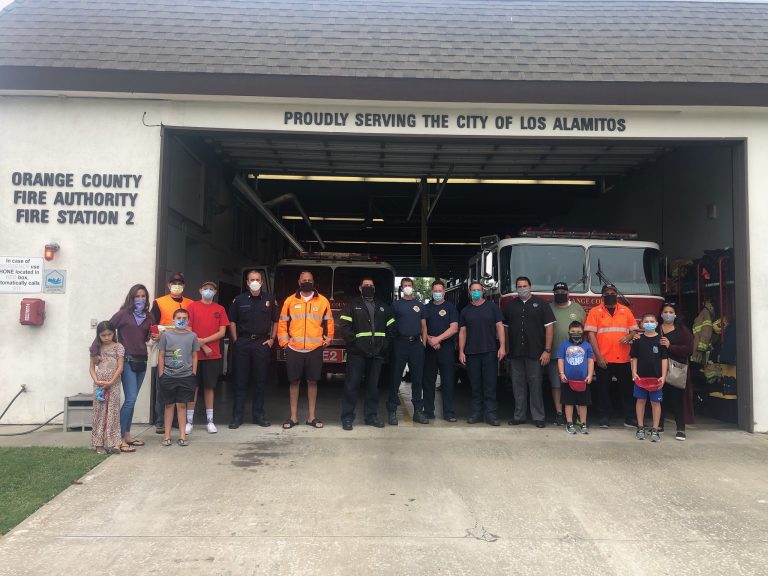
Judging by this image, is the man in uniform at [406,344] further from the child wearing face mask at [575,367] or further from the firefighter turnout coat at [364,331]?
the child wearing face mask at [575,367]

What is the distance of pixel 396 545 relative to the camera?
3.94m

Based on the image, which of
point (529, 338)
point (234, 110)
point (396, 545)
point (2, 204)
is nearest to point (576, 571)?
point (396, 545)

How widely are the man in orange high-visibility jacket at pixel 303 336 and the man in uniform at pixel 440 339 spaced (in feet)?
4.50

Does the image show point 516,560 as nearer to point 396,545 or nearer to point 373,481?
point 396,545

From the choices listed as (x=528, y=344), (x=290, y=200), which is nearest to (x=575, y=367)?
(x=528, y=344)

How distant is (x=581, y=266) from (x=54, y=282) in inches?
283

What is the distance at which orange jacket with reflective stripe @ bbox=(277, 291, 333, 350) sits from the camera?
284 inches

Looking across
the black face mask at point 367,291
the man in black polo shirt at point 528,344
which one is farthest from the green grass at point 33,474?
the man in black polo shirt at point 528,344

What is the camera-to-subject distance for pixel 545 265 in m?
8.23

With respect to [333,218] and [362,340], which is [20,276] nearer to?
[362,340]

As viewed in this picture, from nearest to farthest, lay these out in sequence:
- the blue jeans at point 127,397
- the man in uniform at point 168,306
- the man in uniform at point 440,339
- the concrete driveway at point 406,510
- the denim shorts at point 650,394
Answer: the concrete driveway at point 406,510, the blue jeans at point 127,397, the man in uniform at point 168,306, the denim shorts at point 650,394, the man in uniform at point 440,339

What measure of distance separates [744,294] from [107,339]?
26.0 feet

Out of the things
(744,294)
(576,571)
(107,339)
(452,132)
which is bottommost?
(576,571)

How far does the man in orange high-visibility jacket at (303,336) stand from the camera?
7.22 meters
